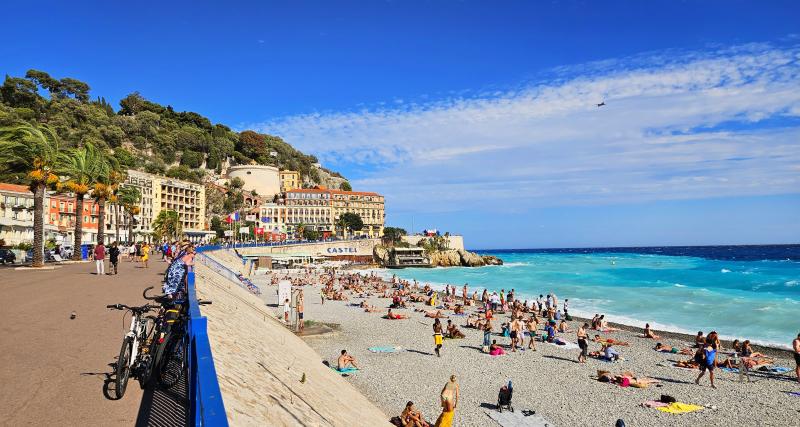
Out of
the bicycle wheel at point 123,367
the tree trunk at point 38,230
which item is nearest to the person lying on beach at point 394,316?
the tree trunk at point 38,230

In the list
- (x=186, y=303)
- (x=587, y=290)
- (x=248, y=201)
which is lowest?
(x=587, y=290)

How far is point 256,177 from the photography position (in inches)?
4872

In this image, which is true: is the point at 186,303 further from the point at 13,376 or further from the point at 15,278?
the point at 15,278

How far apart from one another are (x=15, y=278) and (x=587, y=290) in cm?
4863

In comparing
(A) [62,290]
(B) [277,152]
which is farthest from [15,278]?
(B) [277,152]

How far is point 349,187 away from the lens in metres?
160

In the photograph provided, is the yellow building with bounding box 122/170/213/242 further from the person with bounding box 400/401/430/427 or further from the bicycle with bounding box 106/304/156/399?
the bicycle with bounding box 106/304/156/399

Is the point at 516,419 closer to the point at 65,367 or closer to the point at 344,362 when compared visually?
the point at 344,362

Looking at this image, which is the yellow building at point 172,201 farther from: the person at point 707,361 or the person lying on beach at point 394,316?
the person at point 707,361

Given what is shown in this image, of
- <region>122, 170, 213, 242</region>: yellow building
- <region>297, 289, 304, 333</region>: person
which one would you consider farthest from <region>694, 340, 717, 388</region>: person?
<region>122, 170, 213, 242</region>: yellow building

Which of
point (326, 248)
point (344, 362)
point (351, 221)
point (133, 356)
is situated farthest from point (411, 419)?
point (351, 221)

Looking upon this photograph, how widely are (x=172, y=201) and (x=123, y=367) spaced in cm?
9701

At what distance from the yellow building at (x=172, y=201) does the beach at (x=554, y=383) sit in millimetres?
72980

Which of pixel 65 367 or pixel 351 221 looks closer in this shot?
pixel 65 367
